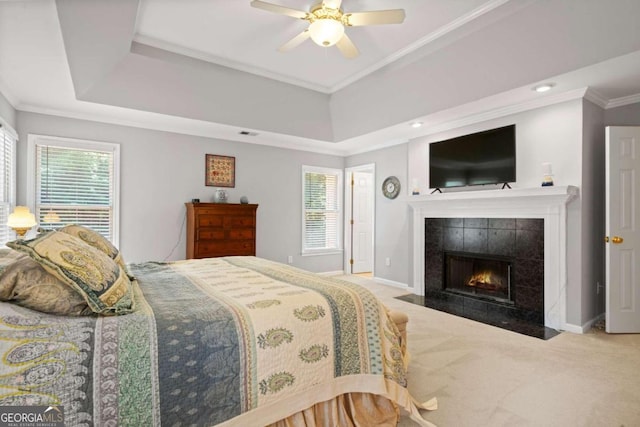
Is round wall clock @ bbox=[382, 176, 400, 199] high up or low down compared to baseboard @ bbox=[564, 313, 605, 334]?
up

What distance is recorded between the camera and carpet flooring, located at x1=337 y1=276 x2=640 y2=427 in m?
1.95

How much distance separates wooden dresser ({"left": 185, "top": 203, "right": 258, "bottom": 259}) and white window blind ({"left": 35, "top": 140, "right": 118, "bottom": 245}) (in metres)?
1.02

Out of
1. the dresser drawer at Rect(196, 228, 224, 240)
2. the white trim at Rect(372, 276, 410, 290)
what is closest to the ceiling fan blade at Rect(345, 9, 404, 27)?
the dresser drawer at Rect(196, 228, 224, 240)

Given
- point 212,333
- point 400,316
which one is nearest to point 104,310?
point 212,333

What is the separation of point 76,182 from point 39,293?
3.59 metres

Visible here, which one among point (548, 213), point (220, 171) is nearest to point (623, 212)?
point (548, 213)

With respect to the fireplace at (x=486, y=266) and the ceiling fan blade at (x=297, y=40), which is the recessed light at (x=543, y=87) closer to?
the fireplace at (x=486, y=266)

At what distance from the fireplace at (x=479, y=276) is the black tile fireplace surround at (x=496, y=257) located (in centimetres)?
3

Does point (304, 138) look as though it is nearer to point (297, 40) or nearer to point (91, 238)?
point (297, 40)

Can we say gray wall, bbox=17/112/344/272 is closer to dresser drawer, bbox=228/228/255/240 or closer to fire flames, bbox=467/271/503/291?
dresser drawer, bbox=228/228/255/240

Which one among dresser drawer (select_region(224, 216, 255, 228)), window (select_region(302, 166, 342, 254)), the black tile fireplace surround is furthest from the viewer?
window (select_region(302, 166, 342, 254))

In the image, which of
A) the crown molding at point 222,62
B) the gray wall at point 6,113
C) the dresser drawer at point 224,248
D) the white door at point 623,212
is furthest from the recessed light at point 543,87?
the gray wall at point 6,113

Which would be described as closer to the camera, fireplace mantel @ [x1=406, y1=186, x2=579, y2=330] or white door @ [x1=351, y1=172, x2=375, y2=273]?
fireplace mantel @ [x1=406, y1=186, x2=579, y2=330]

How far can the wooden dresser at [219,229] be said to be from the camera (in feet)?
14.9
